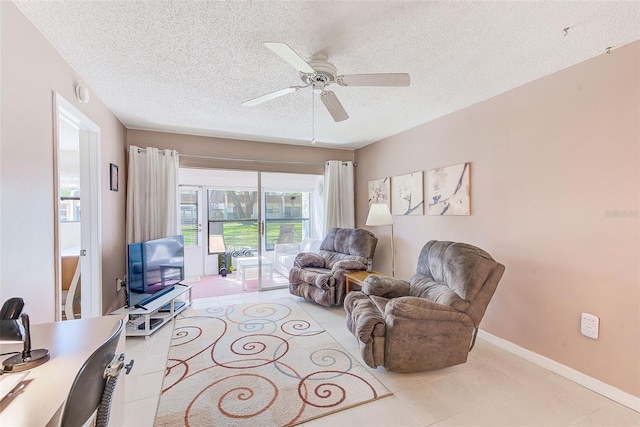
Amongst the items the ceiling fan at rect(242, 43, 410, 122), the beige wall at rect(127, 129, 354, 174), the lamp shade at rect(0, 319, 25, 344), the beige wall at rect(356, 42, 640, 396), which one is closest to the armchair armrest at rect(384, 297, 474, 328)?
the beige wall at rect(356, 42, 640, 396)

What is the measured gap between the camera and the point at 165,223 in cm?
372

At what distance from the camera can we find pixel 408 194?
3.72 meters

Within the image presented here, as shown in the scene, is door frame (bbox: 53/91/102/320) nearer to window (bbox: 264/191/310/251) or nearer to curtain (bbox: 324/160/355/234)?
window (bbox: 264/191/310/251)

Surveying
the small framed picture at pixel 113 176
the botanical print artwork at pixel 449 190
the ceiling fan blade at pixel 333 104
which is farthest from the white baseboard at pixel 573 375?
the small framed picture at pixel 113 176

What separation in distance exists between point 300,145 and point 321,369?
3.50 meters

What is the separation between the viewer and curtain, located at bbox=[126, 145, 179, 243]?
352 cm

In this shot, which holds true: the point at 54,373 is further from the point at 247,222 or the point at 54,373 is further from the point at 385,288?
the point at 247,222

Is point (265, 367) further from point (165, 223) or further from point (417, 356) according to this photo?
point (165, 223)

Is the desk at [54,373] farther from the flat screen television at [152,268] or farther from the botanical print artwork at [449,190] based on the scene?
the botanical print artwork at [449,190]

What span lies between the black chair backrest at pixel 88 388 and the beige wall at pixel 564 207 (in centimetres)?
290

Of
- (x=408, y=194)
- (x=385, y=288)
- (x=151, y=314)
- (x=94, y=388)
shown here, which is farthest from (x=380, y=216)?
(x=94, y=388)

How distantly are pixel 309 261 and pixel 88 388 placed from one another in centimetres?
342

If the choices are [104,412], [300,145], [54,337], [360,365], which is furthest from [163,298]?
[300,145]

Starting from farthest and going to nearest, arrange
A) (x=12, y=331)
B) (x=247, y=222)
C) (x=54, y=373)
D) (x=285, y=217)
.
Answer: (x=247, y=222) → (x=285, y=217) → (x=12, y=331) → (x=54, y=373)
